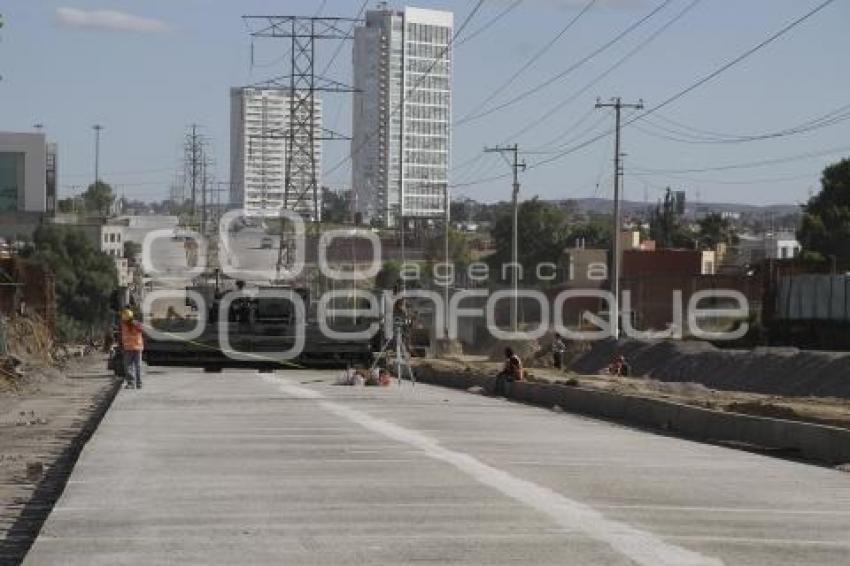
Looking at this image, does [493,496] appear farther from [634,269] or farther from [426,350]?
[634,269]

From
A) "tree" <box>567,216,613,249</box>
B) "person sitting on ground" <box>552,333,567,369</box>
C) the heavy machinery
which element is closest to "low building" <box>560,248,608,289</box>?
"tree" <box>567,216,613,249</box>

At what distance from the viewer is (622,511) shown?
12.5 meters

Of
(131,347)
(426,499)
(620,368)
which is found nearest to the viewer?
(426,499)

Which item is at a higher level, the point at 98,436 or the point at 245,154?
the point at 245,154

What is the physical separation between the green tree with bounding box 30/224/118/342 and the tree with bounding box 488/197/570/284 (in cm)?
3513

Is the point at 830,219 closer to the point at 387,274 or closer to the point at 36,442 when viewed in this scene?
the point at 387,274

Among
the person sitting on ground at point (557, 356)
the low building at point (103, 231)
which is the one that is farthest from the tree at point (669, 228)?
the person sitting on ground at point (557, 356)

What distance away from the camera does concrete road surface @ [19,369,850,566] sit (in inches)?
404

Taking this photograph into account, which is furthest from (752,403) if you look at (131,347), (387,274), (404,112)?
(404,112)

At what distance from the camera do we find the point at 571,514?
12.1m

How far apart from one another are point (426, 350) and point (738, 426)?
143 feet

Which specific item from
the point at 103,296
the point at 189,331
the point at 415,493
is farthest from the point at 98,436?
the point at 103,296

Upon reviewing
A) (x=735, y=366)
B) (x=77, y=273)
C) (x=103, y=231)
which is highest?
(x=103, y=231)

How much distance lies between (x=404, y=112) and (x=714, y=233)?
3473cm
